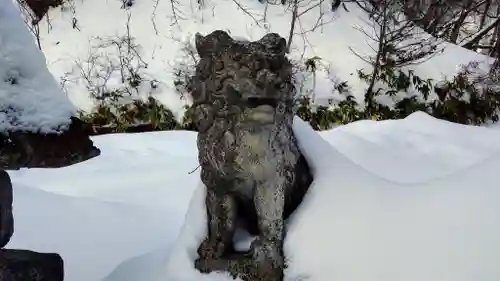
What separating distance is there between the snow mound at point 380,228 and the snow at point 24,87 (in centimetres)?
80

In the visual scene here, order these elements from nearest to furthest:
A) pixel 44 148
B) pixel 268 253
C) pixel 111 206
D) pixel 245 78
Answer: pixel 44 148 < pixel 245 78 < pixel 268 253 < pixel 111 206

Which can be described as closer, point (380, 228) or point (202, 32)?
point (380, 228)

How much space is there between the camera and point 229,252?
2.31 metres

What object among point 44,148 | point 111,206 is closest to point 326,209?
point 44,148

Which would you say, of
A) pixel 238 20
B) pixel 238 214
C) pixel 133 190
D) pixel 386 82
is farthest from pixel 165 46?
pixel 238 214

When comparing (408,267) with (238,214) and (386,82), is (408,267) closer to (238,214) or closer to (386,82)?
(238,214)

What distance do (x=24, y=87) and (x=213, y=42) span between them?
0.64 meters

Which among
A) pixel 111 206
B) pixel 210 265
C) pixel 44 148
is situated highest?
pixel 44 148

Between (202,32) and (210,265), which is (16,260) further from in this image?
(202,32)

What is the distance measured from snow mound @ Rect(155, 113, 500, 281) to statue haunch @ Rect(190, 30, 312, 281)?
77mm

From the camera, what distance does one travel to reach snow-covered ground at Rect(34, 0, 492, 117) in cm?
641

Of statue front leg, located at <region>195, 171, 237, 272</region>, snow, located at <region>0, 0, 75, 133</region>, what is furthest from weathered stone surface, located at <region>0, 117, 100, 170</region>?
statue front leg, located at <region>195, 171, 237, 272</region>

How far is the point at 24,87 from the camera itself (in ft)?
5.74

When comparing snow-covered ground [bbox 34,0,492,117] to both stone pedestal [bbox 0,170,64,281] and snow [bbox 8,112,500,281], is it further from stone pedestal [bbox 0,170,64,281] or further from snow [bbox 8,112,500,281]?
stone pedestal [bbox 0,170,64,281]
